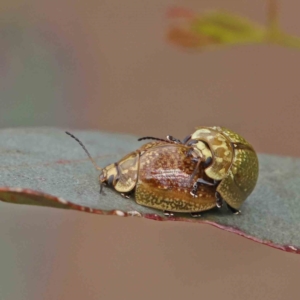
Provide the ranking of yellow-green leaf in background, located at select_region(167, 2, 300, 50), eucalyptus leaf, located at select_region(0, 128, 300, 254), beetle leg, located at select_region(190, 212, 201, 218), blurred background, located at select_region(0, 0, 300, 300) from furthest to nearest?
blurred background, located at select_region(0, 0, 300, 300)
yellow-green leaf in background, located at select_region(167, 2, 300, 50)
beetle leg, located at select_region(190, 212, 201, 218)
eucalyptus leaf, located at select_region(0, 128, 300, 254)

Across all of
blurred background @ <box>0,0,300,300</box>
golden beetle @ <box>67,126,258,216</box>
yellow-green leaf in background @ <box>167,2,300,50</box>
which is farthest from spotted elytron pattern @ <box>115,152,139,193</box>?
blurred background @ <box>0,0,300,300</box>

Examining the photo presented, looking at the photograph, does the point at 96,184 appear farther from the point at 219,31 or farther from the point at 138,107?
the point at 138,107

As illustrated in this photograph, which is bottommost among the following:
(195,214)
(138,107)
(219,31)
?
(138,107)

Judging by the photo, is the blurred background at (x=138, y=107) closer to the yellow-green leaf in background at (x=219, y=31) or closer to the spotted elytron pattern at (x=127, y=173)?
the yellow-green leaf in background at (x=219, y=31)

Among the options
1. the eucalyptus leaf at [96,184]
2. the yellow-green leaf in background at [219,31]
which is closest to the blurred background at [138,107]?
the yellow-green leaf in background at [219,31]

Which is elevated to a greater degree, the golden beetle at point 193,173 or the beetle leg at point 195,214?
the golden beetle at point 193,173

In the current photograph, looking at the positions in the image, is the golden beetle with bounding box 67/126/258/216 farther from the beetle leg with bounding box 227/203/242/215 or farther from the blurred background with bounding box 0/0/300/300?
the blurred background with bounding box 0/0/300/300

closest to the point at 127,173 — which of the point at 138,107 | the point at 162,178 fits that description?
the point at 162,178
